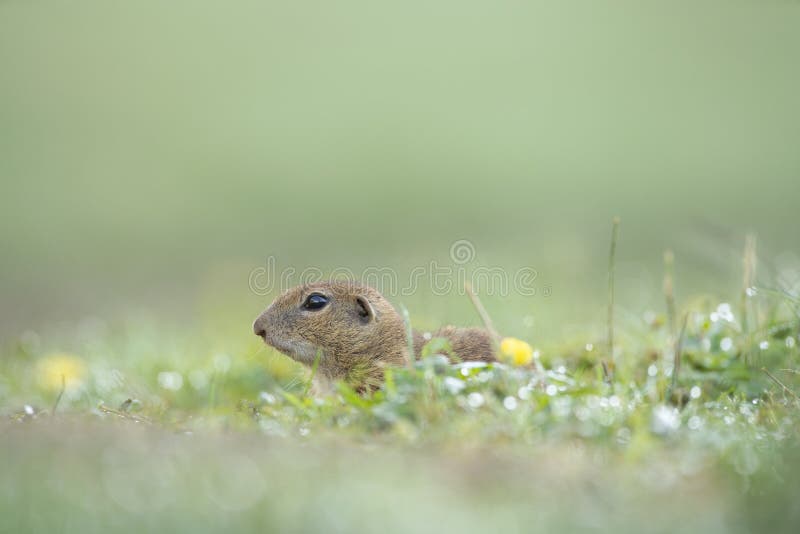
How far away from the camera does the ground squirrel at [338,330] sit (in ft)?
17.6

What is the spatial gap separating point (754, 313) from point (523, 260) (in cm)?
353

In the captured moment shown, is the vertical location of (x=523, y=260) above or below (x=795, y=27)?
below

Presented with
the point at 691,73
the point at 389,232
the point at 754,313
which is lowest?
the point at 389,232

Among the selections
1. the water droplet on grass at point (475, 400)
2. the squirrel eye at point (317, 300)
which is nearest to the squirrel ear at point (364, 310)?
the squirrel eye at point (317, 300)

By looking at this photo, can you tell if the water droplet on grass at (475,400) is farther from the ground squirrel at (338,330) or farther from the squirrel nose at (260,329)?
the squirrel nose at (260,329)

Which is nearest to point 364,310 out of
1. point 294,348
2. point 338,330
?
point 338,330

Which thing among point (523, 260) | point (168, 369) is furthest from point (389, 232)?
point (168, 369)

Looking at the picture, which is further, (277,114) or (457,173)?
(277,114)

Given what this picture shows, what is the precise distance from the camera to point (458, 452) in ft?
10.9

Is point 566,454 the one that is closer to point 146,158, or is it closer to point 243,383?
point 243,383

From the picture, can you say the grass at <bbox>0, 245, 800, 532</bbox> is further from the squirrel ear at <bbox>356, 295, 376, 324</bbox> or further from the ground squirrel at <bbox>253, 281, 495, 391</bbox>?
the squirrel ear at <bbox>356, 295, 376, 324</bbox>

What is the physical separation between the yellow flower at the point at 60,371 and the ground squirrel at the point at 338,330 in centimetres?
129

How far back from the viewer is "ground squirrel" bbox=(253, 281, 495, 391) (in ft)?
17.6

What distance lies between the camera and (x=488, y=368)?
437cm
